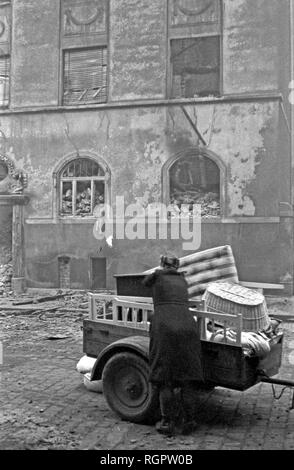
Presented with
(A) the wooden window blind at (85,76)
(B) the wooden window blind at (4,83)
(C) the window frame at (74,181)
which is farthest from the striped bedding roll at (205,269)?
(B) the wooden window blind at (4,83)

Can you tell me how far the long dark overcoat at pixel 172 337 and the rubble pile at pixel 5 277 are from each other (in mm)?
12270

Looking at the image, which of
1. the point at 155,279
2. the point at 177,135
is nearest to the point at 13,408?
the point at 155,279

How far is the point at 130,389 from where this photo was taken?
5121 mm

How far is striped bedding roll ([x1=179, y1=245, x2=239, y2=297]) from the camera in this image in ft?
19.8

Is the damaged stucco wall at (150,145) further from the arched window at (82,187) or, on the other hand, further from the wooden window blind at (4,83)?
the wooden window blind at (4,83)

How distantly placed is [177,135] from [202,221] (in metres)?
2.72

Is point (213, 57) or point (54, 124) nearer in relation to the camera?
point (213, 57)

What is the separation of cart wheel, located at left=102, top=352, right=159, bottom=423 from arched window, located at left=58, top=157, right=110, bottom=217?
10889 millimetres

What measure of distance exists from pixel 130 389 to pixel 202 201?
10439mm

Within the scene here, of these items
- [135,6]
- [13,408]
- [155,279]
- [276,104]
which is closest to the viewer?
[155,279]

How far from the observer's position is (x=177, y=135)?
1519cm

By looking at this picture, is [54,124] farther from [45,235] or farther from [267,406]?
[267,406]

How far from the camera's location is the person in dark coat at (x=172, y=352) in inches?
183

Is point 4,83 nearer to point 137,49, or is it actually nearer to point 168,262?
point 137,49
